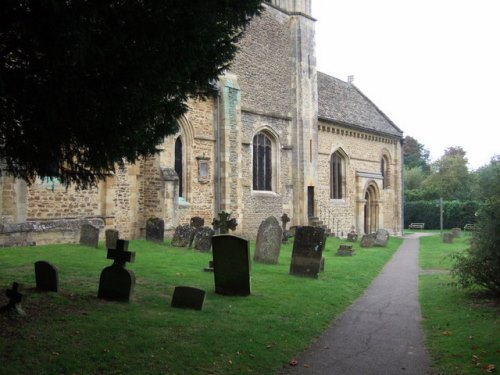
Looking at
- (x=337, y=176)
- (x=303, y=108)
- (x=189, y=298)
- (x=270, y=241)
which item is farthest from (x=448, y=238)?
(x=189, y=298)

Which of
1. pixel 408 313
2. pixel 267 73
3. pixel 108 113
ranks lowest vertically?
pixel 408 313

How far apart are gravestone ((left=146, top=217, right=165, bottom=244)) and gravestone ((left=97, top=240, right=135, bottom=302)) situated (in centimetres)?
921

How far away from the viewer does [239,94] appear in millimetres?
22125

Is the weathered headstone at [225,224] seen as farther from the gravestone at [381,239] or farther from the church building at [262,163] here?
the gravestone at [381,239]

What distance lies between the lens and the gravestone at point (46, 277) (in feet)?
26.5

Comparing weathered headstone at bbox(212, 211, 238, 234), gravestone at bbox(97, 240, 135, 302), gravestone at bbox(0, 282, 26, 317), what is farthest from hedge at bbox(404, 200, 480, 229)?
gravestone at bbox(0, 282, 26, 317)

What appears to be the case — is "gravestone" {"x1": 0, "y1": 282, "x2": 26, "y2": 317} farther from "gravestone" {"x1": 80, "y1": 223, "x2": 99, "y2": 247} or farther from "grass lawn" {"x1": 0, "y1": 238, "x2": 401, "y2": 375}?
"gravestone" {"x1": 80, "y1": 223, "x2": 99, "y2": 247}

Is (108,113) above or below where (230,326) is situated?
above

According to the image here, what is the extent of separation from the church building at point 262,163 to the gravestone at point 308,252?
22.5ft

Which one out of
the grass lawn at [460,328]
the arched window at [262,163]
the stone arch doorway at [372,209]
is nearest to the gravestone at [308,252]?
the grass lawn at [460,328]

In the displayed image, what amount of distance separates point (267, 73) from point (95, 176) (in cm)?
1800

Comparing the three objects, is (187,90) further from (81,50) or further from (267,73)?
(267,73)

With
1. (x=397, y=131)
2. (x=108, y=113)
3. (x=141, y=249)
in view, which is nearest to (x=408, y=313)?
(x=108, y=113)

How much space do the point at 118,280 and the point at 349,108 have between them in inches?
1064
